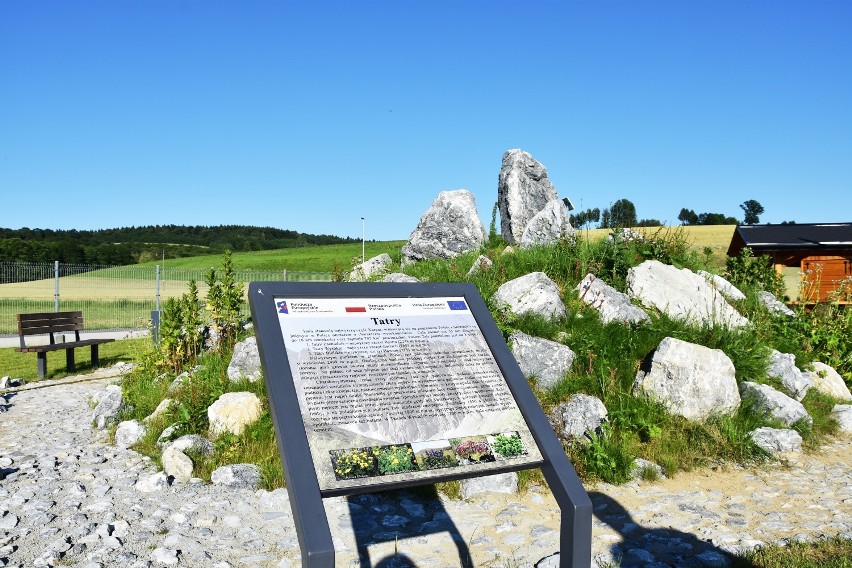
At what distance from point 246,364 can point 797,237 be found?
18650 millimetres

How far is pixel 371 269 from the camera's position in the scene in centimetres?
1348

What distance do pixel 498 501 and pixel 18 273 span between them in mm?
23985

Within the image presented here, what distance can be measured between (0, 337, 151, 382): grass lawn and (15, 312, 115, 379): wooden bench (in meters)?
0.28

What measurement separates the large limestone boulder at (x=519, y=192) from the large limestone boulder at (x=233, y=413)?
342 inches

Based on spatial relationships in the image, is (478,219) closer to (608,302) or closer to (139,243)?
(608,302)

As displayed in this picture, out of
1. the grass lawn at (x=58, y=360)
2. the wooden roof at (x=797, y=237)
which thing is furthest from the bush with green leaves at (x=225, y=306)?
the wooden roof at (x=797, y=237)

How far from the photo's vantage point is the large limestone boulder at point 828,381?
8812mm

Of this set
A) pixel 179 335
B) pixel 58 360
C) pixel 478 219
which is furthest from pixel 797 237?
pixel 58 360

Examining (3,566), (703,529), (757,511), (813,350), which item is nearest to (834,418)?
(813,350)

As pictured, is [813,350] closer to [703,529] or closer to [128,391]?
[703,529]

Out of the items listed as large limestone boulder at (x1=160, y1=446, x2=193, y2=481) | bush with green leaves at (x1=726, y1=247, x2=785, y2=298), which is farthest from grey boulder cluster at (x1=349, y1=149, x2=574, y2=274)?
large limestone boulder at (x1=160, y1=446, x2=193, y2=481)

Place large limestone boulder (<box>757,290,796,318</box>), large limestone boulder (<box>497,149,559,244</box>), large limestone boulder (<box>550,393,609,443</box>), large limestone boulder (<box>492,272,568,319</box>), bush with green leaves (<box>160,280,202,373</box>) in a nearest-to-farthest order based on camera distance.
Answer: large limestone boulder (<box>550,393,609,443</box>) < large limestone boulder (<box>492,272,568,319</box>) < bush with green leaves (<box>160,280,202,373</box>) < large limestone boulder (<box>757,290,796,318</box>) < large limestone boulder (<box>497,149,559,244</box>)

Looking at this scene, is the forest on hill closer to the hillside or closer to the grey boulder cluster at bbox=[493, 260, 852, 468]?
the hillside

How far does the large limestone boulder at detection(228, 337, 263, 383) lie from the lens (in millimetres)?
7879
